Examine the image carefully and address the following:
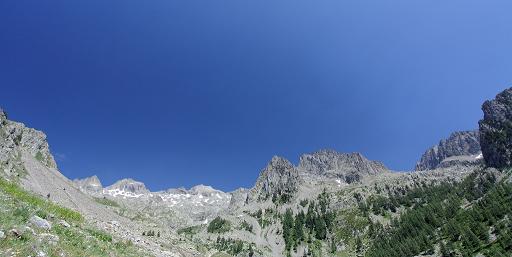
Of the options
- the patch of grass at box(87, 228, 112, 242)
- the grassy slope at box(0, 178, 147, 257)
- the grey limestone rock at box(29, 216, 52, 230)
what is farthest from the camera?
the patch of grass at box(87, 228, 112, 242)

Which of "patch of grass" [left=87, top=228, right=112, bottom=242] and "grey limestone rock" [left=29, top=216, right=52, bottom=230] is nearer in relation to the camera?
"grey limestone rock" [left=29, top=216, right=52, bottom=230]

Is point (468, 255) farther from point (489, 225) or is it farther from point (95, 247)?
point (95, 247)

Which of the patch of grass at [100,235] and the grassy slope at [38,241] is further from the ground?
the patch of grass at [100,235]

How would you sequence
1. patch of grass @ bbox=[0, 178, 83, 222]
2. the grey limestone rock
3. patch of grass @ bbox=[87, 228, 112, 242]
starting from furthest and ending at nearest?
patch of grass @ bbox=[0, 178, 83, 222], patch of grass @ bbox=[87, 228, 112, 242], the grey limestone rock

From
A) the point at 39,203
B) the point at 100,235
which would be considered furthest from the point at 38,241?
the point at 39,203

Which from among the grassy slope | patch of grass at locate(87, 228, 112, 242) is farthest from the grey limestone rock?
patch of grass at locate(87, 228, 112, 242)

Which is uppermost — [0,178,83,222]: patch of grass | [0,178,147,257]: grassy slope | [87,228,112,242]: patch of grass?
[0,178,83,222]: patch of grass

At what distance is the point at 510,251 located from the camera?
12825cm

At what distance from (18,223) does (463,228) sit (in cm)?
19654

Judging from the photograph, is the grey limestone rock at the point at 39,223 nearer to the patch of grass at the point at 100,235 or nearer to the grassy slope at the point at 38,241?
the grassy slope at the point at 38,241

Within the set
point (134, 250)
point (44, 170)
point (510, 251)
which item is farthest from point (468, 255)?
point (44, 170)

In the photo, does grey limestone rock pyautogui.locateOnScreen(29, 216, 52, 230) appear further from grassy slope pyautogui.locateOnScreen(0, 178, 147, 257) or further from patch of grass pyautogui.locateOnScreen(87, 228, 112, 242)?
patch of grass pyautogui.locateOnScreen(87, 228, 112, 242)

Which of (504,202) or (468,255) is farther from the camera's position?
(504,202)

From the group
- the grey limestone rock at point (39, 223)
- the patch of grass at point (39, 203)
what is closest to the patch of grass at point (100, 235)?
the patch of grass at point (39, 203)
